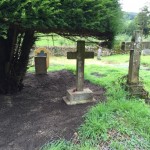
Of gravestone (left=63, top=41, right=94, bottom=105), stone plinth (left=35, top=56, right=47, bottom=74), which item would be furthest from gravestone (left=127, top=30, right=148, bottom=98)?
stone plinth (left=35, top=56, right=47, bottom=74)

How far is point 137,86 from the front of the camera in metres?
6.35

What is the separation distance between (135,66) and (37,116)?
2.73m

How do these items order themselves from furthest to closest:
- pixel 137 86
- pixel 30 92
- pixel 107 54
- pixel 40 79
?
pixel 107 54 < pixel 40 79 < pixel 30 92 < pixel 137 86

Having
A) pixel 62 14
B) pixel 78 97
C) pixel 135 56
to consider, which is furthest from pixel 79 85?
pixel 62 14

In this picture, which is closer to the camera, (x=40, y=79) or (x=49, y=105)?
(x=49, y=105)

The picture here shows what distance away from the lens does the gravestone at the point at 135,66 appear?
623cm

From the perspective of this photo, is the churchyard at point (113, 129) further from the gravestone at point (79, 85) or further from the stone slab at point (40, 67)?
the stone slab at point (40, 67)

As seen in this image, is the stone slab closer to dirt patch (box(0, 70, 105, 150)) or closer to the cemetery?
dirt patch (box(0, 70, 105, 150))

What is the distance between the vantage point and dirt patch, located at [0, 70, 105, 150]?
4340 mm

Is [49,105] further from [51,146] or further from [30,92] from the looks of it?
[51,146]

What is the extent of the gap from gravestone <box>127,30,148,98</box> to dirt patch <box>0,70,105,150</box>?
79cm

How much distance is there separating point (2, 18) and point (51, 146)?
2.24 metres

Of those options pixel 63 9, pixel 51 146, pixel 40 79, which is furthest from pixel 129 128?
pixel 40 79

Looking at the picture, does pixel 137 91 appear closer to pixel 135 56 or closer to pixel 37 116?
pixel 135 56
